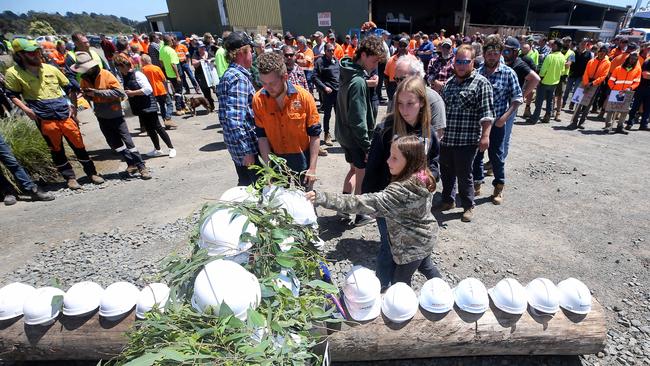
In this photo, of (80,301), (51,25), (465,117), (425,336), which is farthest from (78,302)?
(51,25)

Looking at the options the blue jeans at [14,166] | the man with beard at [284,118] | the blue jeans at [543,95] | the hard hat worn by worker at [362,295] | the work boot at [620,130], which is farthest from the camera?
the blue jeans at [543,95]

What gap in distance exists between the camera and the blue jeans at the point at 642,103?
7923 mm

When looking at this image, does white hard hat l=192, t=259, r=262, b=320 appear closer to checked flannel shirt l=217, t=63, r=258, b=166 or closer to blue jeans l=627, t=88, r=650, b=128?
checked flannel shirt l=217, t=63, r=258, b=166

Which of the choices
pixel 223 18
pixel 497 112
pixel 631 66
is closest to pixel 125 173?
pixel 497 112

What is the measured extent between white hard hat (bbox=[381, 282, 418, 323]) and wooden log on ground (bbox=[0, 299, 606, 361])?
2.4 inches

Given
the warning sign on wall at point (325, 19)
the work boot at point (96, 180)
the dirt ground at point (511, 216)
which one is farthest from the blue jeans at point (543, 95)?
the warning sign on wall at point (325, 19)

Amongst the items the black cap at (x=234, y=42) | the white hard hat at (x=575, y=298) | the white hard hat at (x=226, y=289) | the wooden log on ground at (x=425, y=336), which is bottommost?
the wooden log on ground at (x=425, y=336)

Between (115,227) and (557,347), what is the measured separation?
4.91 meters

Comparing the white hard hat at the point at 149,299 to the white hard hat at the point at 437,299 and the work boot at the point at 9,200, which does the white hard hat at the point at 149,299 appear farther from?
the work boot at the point at 9,200

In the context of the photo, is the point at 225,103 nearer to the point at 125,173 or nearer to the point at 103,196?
the point at 103,196

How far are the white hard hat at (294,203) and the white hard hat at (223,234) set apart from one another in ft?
0.90

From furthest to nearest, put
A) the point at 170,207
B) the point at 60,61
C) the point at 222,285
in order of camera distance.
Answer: the point at 60,61 → the point at 170,207 → the point at 222,285

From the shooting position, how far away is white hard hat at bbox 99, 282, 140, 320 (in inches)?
88.4

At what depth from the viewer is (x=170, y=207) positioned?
493 centimetres
